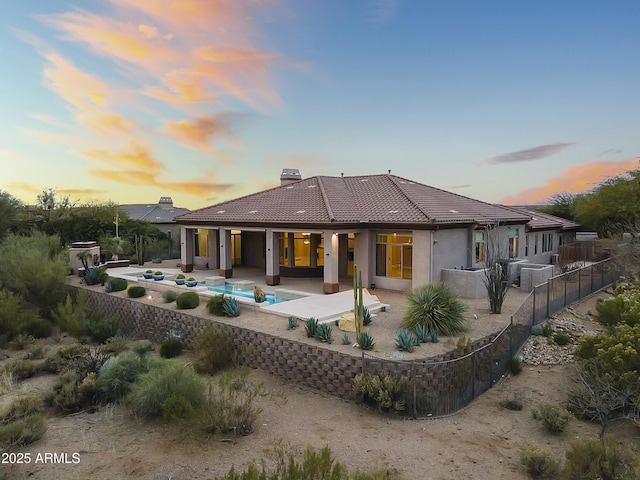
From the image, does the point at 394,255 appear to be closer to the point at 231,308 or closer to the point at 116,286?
the point at 231,308

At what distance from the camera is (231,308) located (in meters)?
15.4

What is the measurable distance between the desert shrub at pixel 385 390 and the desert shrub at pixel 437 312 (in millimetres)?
3450

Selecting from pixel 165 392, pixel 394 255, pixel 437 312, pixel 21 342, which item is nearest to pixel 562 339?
pixel 437 312

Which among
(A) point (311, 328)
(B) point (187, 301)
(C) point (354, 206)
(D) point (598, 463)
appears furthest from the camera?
(C) point (354, 206)

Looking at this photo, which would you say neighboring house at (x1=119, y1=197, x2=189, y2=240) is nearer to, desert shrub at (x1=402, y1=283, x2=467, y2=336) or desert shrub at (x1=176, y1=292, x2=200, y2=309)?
desert shrub at (x1=176, y1=292, x2=200, y2=309)

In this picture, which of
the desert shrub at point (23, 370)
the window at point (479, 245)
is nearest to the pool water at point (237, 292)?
the desert shrub at point (23, 370)

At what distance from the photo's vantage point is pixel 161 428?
9.38 meters

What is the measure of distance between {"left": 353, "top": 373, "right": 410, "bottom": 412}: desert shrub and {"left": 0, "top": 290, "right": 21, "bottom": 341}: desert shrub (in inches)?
617

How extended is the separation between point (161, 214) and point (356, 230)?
36138 mm

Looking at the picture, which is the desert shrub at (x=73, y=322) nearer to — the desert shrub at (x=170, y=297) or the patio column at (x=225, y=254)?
the desert shrub at (x=170, y=297)

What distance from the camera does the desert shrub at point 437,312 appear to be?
13.2 metres

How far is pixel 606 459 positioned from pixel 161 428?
9069 mm

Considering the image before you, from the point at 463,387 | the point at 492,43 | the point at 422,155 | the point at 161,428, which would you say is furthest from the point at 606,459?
the point at 422,155

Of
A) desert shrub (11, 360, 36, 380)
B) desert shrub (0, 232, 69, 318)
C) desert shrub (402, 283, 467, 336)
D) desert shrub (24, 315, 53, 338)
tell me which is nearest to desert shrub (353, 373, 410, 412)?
desert shrub (402, 283, 467, 336)
